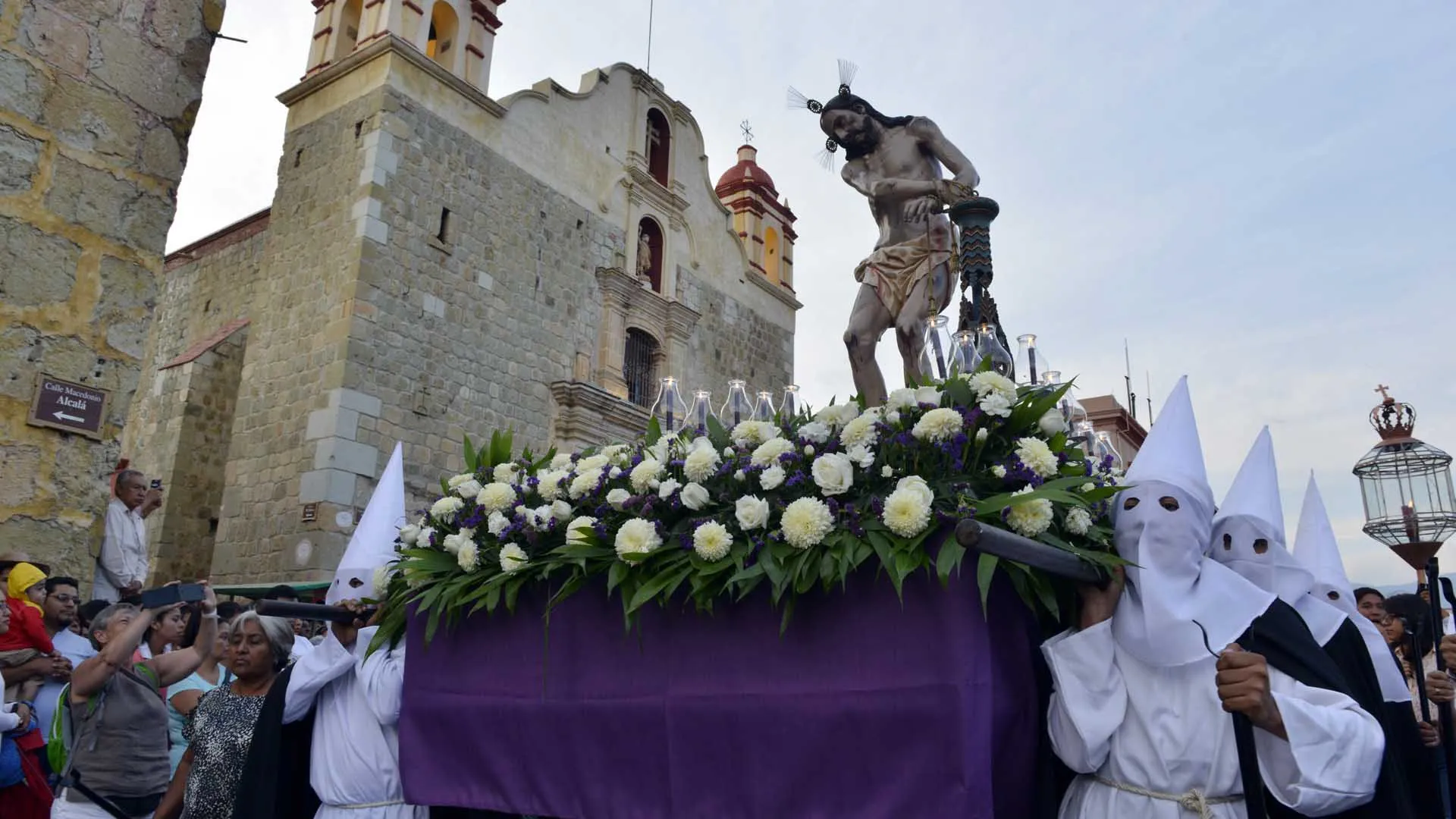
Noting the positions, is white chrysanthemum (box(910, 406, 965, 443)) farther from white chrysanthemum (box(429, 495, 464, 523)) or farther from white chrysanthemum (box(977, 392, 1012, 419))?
white chrysanthemum (box(429, 495, 464, 523))

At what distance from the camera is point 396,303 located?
40.5 ft

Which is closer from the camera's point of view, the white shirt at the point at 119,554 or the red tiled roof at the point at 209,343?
the white shirt at the point at 119,554

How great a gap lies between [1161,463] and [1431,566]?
45.0 inches

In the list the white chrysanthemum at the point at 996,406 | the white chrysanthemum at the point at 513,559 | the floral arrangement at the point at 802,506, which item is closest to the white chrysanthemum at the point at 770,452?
the floral arrangement at the point at 802,506

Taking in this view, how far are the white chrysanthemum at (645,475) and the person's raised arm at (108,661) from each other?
239 centimetres

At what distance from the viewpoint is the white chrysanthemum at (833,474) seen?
2.67 metres

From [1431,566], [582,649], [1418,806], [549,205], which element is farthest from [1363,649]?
[549,205]

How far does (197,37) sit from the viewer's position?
5906 mm

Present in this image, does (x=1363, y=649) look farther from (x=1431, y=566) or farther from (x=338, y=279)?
(x=338, y=279)

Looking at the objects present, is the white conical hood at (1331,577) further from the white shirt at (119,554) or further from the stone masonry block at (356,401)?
the stone masonry block at (356,401)

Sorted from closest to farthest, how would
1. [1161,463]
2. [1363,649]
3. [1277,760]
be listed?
1. [1277,760]
2. [1161,463]
3. [1363,649]

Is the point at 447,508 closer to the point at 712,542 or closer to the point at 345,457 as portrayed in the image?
the point at 712,542

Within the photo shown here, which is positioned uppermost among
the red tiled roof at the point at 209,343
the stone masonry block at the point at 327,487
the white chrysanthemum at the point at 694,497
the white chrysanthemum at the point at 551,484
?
the red tiled roof at the point at 209,343

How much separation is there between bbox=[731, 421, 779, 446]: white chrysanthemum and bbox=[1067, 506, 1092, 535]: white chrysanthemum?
924 mm
